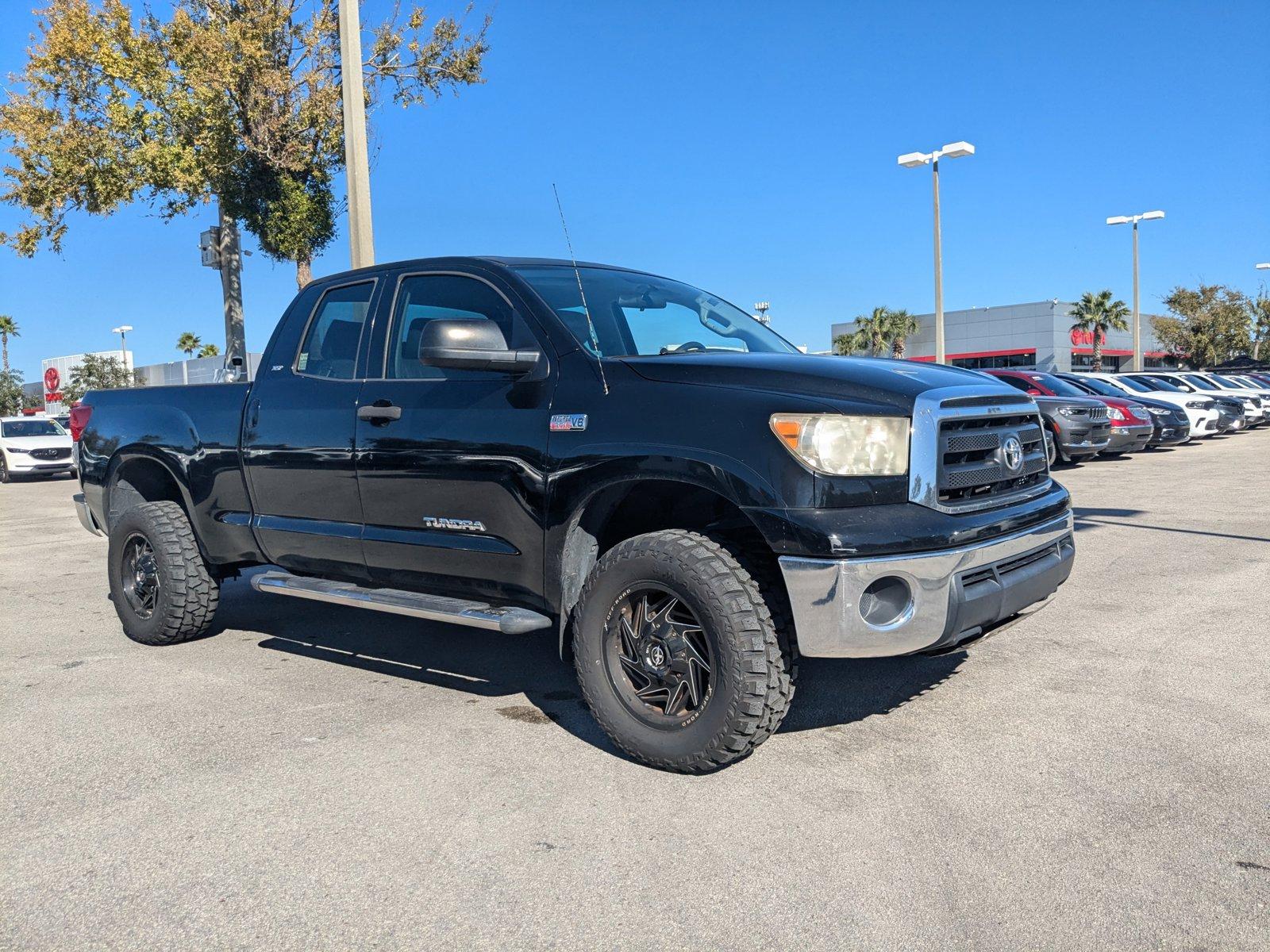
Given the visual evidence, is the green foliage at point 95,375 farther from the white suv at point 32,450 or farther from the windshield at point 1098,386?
the windshield at point 1098,386

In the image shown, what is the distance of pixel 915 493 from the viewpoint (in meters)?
3.43

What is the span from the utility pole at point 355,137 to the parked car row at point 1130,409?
7276mm

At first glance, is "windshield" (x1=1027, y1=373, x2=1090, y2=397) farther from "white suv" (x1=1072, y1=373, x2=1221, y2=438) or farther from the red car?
"white suv" (x1=1072, y1=373, x2=1221, y2=438)

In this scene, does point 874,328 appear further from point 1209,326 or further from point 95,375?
point 95,375

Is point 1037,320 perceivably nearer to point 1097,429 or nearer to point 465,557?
point 1097,429

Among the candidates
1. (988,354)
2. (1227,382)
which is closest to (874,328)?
(988,354)

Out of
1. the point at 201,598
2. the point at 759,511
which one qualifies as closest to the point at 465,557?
the point at 759,511

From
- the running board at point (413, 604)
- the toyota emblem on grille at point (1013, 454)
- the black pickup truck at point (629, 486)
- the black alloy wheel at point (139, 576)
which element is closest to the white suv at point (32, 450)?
the black alloy wheel at point (139, 576)

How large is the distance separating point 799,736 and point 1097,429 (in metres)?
13.8

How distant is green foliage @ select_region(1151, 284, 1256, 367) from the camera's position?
52656mm

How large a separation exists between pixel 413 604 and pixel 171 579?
1.92 metres

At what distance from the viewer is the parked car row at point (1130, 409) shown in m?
15.8

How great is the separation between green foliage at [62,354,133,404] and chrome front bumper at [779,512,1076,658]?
159 feet

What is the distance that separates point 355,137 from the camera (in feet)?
32.2
